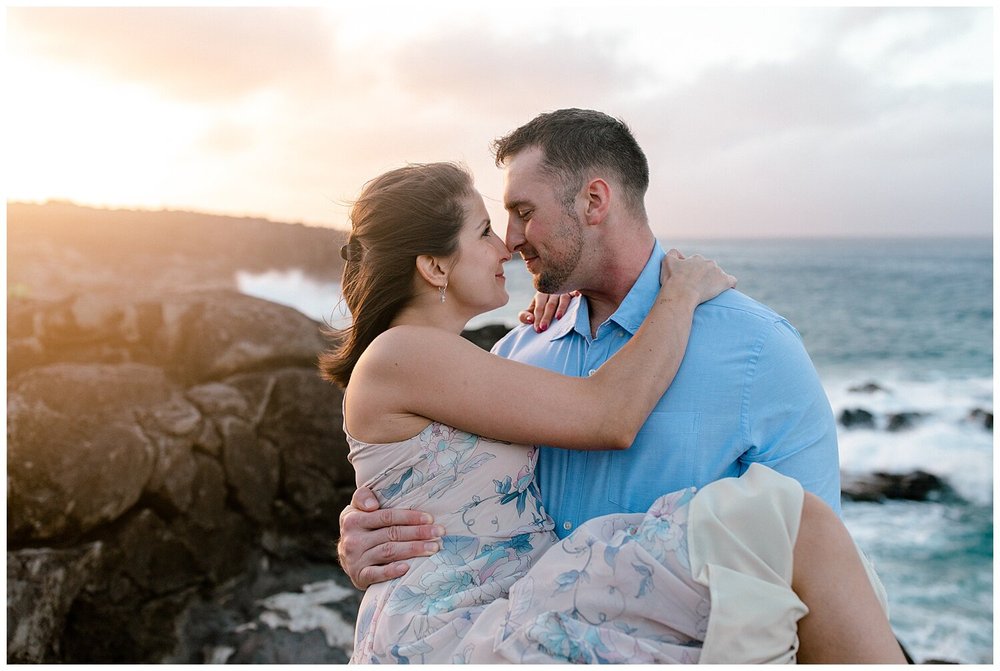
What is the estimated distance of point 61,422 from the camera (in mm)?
5207

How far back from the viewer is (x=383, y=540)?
2311 mm

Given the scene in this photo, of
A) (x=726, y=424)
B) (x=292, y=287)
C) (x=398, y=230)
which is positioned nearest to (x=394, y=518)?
(x=398, y=230)

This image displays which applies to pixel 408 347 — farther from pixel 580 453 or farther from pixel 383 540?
pixel 580 453

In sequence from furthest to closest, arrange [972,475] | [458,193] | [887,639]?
[972,475], [458,193], [887,639]

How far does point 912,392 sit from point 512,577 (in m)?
19.5

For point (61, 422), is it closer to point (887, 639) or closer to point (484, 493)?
point (484, 493)

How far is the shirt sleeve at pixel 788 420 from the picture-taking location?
2398 mm

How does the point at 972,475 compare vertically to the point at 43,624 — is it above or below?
below

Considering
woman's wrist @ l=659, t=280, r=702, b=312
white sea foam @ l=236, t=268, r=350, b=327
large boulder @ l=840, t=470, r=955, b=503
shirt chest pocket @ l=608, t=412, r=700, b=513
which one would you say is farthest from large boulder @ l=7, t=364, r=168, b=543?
large boulder @ l=840, t=470, r=955, b=503

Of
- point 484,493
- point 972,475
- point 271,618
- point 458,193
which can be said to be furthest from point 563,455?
point 972,475

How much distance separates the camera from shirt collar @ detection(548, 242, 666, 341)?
2729 mm

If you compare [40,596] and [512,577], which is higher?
[512,577]

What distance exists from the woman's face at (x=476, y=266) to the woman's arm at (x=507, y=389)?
218 mm

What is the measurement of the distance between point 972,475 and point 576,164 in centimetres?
1188
